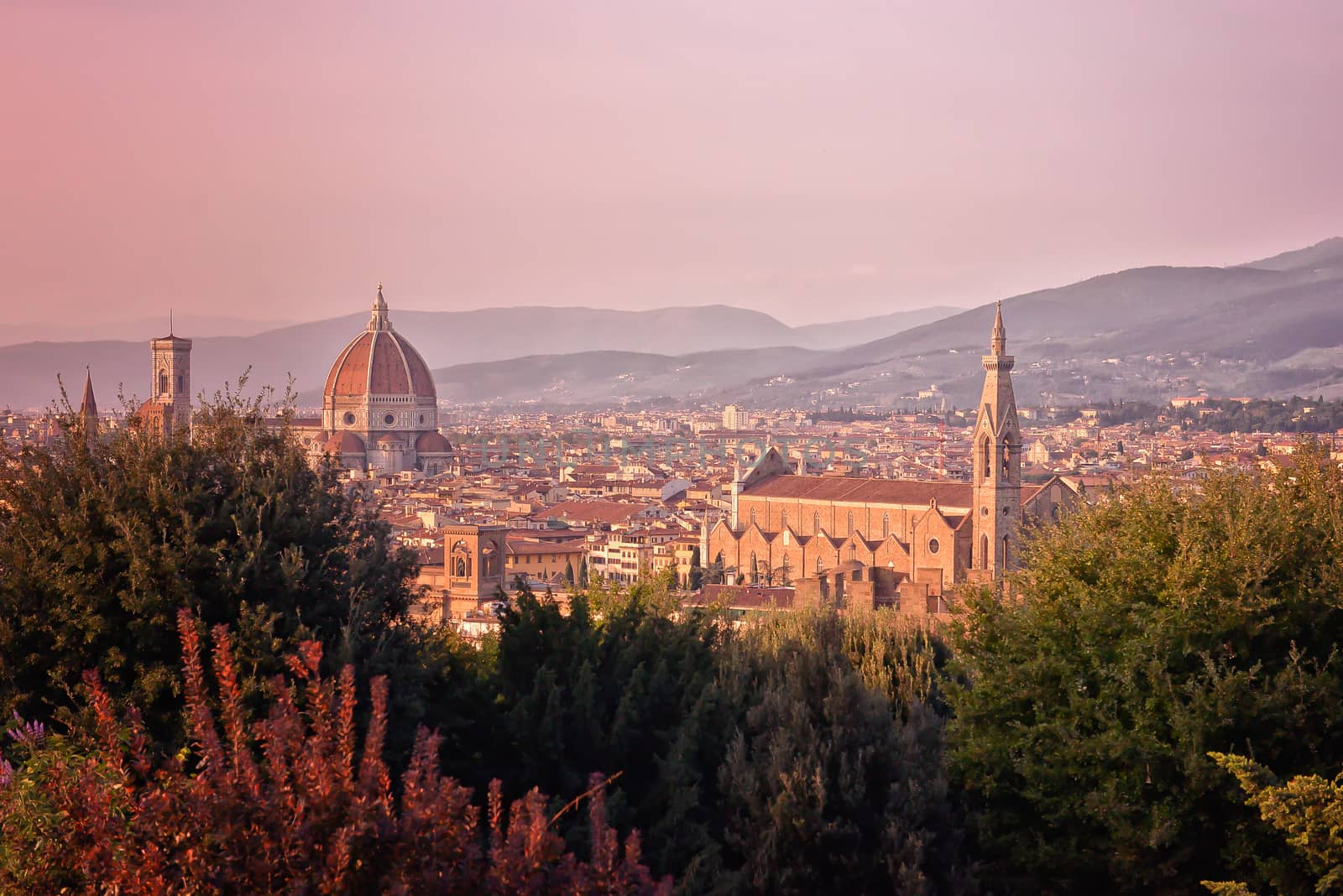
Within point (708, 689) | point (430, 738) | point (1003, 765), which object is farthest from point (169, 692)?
point (1003, 765)

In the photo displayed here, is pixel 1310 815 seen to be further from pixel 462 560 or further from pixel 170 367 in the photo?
pixel 170 367

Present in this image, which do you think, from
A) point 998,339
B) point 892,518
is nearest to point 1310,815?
point 998,339

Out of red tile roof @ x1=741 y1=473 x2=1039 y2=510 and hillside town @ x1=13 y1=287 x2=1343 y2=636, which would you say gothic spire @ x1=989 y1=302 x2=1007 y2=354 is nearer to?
hillside town @ x1=13 y1=287 x2=1343 y2=636

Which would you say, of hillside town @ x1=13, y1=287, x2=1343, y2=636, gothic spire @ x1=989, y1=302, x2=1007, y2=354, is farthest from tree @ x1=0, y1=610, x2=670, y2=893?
gothic spire @ x1=989, y1=302, x2=1007, y2=354

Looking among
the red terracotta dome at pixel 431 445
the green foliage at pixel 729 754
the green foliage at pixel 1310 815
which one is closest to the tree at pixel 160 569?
the green foliage at pixel 729 754

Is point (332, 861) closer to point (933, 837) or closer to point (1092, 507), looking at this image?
point (933, 837)
